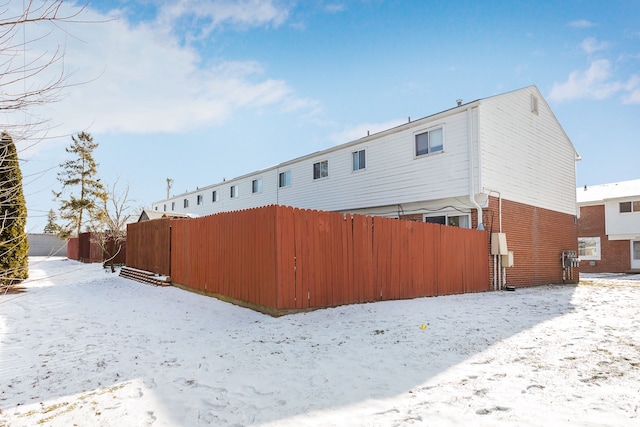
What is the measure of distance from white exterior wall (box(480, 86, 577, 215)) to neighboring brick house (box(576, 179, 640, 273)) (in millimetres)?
11107

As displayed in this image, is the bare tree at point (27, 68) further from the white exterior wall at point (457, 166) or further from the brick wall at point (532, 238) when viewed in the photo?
the brick wall at point (532, 238)

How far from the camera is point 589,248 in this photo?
90.5 ft

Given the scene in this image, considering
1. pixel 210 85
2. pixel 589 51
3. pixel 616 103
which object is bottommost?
pixel 210 85

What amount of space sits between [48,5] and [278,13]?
779cm

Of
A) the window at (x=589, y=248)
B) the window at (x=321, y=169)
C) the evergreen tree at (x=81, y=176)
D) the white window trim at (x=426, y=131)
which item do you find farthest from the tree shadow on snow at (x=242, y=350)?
the evergreen tree at (x=81, y=176)

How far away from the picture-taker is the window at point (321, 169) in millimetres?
17656

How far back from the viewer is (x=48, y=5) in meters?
2.63

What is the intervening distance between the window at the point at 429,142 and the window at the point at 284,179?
824 centimetres

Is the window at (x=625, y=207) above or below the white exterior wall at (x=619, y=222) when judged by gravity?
above

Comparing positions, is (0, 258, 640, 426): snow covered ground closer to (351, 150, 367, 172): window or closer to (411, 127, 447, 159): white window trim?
(411, 127, 447, 159): white window trim

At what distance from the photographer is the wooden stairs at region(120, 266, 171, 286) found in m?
12.2

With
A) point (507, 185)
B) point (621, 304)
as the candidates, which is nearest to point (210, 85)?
point (507, 185)

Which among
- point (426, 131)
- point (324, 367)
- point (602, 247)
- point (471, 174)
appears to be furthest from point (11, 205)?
point (602, 247)

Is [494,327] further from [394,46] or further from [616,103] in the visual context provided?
[616,103]
